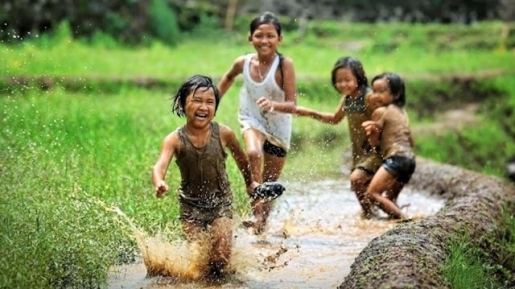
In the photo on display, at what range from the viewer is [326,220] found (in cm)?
763

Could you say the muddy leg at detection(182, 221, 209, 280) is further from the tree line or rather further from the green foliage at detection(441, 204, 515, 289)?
the tree line

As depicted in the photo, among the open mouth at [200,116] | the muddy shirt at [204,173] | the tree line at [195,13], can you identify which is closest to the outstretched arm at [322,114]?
the muddy shirt at [204,173]

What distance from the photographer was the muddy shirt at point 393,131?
783 centimetres

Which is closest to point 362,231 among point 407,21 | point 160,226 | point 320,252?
point 320,252

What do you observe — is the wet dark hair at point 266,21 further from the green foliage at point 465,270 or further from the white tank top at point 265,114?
the green foliage at point 465,270

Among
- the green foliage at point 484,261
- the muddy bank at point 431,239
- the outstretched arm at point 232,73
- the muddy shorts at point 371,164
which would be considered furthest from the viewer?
the muddy shorts at point 371,164

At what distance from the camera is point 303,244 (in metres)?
6.62

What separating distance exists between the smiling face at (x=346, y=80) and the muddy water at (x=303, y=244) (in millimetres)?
1024

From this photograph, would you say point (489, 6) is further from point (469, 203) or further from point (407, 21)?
point (469, 203)

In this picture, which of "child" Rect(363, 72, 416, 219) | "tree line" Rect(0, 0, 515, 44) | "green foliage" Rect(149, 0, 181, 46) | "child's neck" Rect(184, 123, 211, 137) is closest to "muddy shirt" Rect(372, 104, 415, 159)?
"child" Rect(363, 72, 416, 219)

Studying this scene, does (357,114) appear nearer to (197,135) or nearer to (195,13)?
(197,135)

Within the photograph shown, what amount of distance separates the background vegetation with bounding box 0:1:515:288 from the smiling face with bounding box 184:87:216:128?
0.77 meters

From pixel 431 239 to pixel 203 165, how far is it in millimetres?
1397

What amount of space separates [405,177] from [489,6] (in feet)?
54.9
